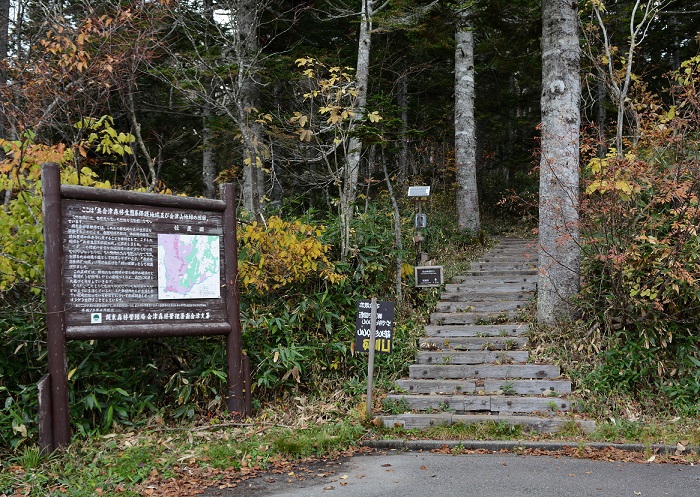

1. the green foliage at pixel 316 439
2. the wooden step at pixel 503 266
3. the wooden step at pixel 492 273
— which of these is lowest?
the green foliage at pixel 316 439

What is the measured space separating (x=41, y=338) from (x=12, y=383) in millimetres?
586

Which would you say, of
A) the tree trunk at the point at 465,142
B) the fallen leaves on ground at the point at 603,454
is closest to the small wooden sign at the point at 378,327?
the fallen leaves on ground at the point at 603,454

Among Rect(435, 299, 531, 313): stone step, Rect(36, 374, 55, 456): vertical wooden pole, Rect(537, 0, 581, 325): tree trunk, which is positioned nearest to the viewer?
Rect(36, 374, 55, 456): vertical wooden pole

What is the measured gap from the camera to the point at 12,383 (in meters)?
6.67

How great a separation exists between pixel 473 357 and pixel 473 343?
350mm

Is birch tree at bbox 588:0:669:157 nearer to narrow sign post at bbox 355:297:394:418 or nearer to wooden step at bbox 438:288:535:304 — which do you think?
wooden step at bbox 438:288:535:304

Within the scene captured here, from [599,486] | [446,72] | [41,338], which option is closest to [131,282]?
[41,338]

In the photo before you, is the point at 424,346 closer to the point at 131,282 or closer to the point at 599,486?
the point at 599,486

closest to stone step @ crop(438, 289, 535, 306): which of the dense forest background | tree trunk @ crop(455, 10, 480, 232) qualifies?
the dense forest background

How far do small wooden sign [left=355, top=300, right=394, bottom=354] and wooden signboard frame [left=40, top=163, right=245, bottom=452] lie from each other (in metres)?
1.51

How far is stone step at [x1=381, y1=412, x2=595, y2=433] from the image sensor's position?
21.3 ft

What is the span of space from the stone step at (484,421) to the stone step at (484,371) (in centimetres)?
80

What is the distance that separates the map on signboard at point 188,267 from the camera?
6543mm

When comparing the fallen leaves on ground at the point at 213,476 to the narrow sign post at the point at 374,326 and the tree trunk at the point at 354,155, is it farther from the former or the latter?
the tree trunk at the point at 354,155
